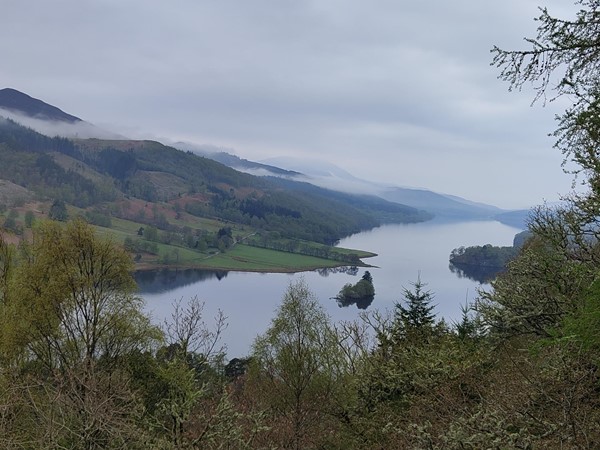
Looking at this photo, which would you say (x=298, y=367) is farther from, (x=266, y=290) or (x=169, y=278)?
(x=169, y=278)

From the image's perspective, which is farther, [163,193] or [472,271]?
[163,193]

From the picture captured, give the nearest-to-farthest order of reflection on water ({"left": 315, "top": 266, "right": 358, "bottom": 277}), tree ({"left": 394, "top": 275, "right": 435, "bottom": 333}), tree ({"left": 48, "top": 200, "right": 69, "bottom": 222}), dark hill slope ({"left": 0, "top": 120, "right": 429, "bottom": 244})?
tree ({"left": 394, "top": 275, "right": 435, "bottom": 333}) → reflection on water ({"left": 315, "top": 266, "right": 358, "bottom": 277}) → tree ({"left": 48, "top": 200, "right": 69, "bottom": 222}) → dark hill slope ({"left": 0, "top": 120, "right": 429, "bottom": 244})

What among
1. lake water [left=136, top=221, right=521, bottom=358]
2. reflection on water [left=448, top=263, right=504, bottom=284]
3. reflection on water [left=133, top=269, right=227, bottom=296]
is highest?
reflection on water [left=448, top=263, right=504, bottom=284]

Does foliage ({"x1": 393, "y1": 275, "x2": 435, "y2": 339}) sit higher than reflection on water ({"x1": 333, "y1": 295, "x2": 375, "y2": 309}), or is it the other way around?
foliage ({"x1": 393, "y1": 275, "x2": 435, "y2": 339})

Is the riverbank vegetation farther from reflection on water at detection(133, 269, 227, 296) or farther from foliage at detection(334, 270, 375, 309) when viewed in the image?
reflection on water at detection(133, 269, 227, 296)

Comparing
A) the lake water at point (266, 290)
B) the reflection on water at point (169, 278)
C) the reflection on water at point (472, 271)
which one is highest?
the reflection on water at point (472, 271)

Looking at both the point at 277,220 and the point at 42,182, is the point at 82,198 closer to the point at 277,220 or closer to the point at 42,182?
the point at 42,182

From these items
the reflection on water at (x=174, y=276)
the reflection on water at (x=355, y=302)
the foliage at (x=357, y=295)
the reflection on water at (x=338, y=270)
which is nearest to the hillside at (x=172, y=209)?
A: the reflection on water at (x=338, y=270)

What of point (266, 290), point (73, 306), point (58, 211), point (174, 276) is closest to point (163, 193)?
point (58, 211)

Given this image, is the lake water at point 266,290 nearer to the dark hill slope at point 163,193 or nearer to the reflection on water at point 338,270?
the reflection on water at point 338,270

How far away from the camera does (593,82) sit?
480 centimetres

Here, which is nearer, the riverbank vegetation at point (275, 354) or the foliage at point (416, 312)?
the riverbank vegetation at point (275, 354)

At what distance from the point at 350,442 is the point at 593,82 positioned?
10050 mm

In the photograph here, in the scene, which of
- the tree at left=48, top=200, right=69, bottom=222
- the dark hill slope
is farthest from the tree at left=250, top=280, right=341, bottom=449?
the dark hill slope
